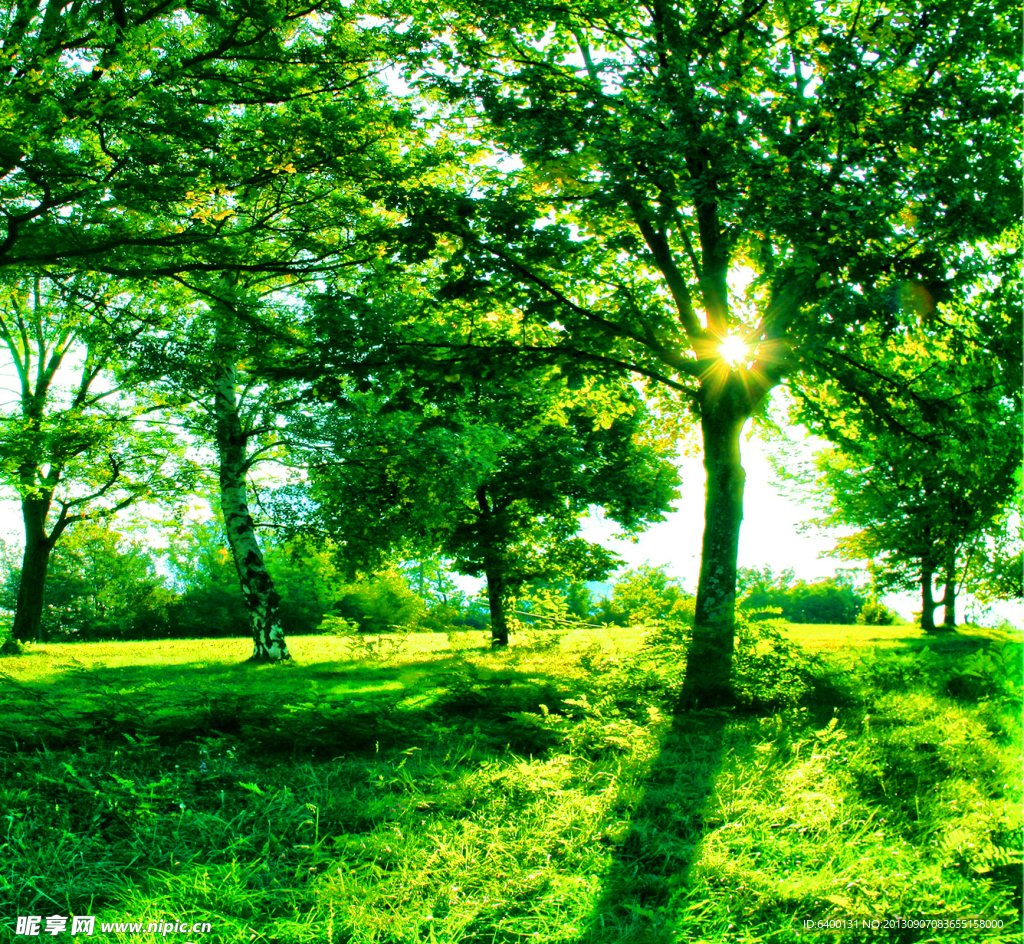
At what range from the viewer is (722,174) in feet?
21.7

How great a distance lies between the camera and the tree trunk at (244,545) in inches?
585

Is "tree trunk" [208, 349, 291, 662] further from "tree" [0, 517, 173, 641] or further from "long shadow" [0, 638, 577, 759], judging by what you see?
"tree" [0, 517, 173, 641]

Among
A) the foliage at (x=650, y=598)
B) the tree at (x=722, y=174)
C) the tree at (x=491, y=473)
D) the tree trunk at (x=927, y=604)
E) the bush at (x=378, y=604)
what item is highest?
the tree at (x=722, y=174)

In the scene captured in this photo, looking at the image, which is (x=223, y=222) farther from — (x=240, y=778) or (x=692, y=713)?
(x=692, y=713)

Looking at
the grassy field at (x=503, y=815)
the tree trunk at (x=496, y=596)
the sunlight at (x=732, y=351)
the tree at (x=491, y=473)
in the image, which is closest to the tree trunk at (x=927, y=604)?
the tree at (x=491, y=473)

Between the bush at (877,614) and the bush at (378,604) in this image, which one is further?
the bush at (378,604)

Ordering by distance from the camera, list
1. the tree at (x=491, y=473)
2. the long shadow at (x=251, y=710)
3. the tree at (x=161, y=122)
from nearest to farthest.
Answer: the long shadow at (x=251, y=710)
the tree at (x=161, y=122)
the tree at (x=491, y=473)

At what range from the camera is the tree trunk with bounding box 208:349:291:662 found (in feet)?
48.8

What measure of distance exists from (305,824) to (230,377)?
13.1 metres

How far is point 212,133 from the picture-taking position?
25.5 feet

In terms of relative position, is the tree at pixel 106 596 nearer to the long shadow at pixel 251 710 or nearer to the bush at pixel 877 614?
the bush at pixel 877 614

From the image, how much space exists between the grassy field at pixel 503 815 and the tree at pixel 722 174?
2443 mm

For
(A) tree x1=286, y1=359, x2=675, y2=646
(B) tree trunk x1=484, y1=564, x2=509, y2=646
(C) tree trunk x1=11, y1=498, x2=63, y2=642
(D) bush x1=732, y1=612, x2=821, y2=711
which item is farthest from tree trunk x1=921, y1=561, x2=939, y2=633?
(C) tree trunk x1=11, y1=498, x2=63, y2=642

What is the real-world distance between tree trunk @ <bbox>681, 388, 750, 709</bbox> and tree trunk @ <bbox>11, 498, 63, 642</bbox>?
18.8 m
